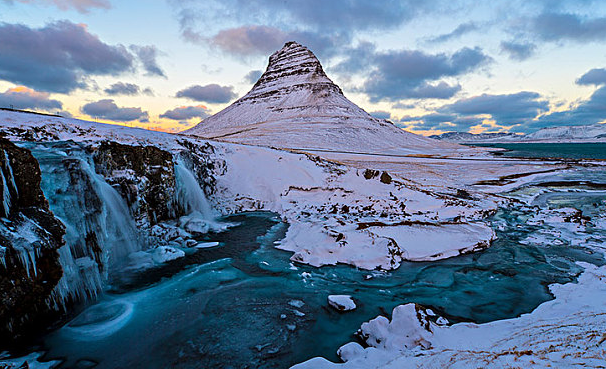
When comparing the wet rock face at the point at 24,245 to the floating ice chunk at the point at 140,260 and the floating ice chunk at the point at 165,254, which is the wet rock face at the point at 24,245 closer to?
the floating ice chunk at the point at 140,260

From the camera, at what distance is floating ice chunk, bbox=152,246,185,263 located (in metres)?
11.8

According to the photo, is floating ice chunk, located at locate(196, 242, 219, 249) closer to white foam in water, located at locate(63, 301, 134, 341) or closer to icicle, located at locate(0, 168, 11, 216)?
white foam in water, located at locate(63, 301, 134, 341)

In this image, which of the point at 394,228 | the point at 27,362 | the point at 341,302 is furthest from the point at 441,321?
the point at 27,362

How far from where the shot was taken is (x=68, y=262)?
26.4ft

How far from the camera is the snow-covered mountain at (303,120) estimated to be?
7775cm

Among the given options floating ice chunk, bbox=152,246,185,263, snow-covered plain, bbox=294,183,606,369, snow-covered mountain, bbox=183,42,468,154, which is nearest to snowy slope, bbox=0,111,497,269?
snow-covered plain, bbox=294,183,606,369

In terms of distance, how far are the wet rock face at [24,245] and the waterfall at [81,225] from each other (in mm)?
586

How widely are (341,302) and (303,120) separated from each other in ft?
301

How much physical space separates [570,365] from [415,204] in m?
15.0

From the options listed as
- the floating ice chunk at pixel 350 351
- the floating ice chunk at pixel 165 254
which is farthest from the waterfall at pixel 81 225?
the floating ice chunk at pixel 350 351

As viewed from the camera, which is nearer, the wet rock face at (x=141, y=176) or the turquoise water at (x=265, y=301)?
the turquoise water at (x=265, y=301)

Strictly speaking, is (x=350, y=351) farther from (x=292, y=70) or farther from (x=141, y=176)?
(x=292, y=70)

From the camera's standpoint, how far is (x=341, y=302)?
27.5 ft

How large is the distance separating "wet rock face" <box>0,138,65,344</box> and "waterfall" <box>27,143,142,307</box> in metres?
0.59
